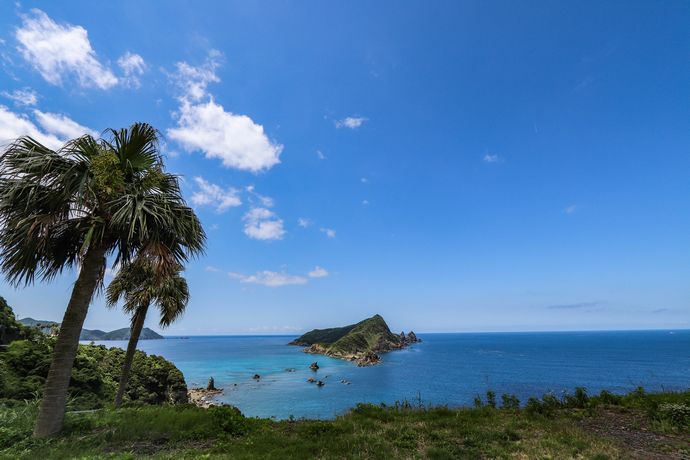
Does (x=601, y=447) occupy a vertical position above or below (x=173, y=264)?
below

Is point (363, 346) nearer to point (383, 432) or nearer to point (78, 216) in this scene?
point (383, 432)

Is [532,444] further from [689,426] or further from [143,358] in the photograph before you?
[143,358]

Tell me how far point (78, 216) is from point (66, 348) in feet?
10.7

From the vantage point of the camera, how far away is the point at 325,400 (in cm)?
4678

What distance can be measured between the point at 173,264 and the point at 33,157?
396 cm

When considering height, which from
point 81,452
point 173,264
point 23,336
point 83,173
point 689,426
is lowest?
point 689,426

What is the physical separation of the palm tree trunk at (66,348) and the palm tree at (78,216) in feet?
0.06

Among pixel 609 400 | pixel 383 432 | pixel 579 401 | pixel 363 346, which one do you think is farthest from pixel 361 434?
pixel 363 346

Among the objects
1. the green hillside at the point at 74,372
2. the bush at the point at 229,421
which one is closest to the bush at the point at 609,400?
the bush at the point at 229,421

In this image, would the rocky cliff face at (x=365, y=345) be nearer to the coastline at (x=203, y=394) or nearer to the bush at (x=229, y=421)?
the coastline at (x=203, y=394)

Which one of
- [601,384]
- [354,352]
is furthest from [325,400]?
[354,352]

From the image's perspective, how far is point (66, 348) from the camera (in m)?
7.28

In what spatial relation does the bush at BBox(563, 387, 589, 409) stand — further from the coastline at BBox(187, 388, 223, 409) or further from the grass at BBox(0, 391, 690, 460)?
the coastline at BBox(187, 388, 223, 409)

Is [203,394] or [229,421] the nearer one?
[229,421]
